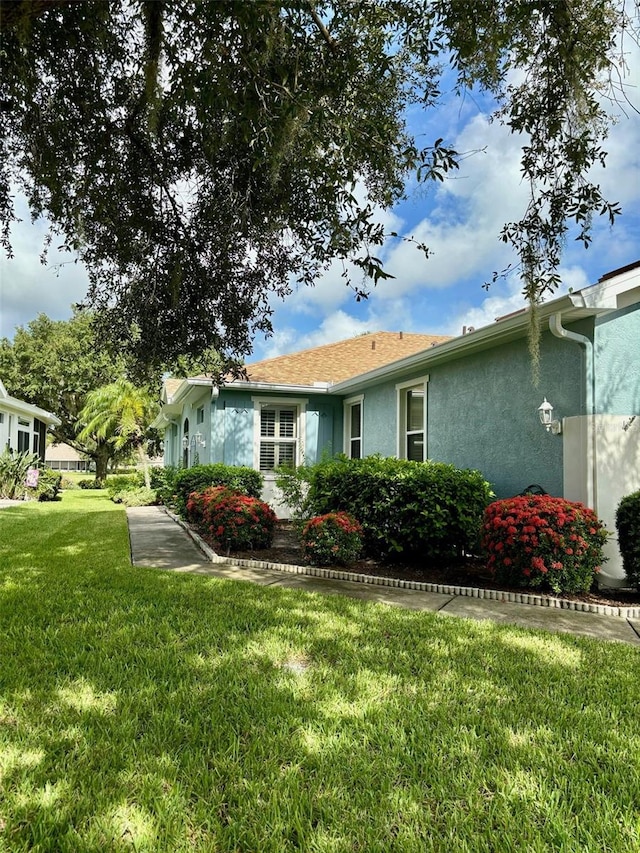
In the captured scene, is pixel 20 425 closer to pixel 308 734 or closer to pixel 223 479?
pixel 223 479

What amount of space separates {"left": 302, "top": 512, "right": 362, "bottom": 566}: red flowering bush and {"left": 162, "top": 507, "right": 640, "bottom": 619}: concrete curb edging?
0.64ft

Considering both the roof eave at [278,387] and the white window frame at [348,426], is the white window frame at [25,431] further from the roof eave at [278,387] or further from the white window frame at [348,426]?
the white window frame at [348,426]

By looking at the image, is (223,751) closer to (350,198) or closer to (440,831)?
(440,831)

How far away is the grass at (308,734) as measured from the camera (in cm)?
210

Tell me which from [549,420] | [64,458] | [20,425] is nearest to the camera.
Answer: [549,420]

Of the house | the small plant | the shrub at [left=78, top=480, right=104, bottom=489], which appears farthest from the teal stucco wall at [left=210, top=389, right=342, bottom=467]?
the shrub at [left=78, top=480, right=104, bottom=489]

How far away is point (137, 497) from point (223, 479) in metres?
7.66

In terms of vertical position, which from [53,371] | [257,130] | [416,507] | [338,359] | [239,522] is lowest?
[239,522]

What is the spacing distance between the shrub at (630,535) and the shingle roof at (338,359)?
266 inches

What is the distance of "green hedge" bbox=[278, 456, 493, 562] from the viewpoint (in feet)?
22.8

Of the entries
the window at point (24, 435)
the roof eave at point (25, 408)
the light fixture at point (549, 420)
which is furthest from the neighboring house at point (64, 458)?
the light fixture at point (549, 420)

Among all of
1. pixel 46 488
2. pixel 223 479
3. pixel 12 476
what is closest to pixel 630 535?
pixel 223 479

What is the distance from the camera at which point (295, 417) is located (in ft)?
44.2

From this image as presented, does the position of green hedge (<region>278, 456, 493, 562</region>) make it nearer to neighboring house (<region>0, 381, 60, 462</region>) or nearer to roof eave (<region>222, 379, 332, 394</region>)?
roof eave (<region>222, 379, 332, 394</region>)
